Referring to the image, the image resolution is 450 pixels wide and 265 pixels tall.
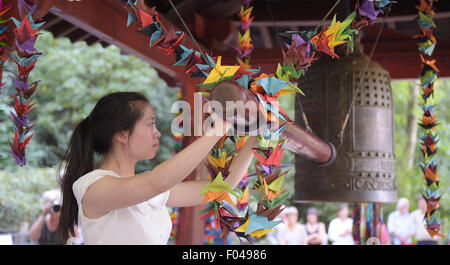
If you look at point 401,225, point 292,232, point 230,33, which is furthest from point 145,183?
point 401,225

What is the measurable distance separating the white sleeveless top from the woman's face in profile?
8 cm

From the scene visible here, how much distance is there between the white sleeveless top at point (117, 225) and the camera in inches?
49.0

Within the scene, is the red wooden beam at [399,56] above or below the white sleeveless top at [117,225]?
above

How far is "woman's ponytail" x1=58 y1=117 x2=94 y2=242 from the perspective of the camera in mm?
1368

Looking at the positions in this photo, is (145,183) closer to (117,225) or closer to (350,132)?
(117,225)

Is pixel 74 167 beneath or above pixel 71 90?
beneath

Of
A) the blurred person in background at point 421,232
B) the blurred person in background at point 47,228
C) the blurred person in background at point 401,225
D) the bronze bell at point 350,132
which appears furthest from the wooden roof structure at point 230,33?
the blurred person in background at point 401,225

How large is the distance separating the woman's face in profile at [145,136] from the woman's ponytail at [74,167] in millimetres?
127

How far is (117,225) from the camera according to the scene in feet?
4.13

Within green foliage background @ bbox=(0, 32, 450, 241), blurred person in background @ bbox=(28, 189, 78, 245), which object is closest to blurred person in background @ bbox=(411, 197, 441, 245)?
blurred person in background @ bbox=(28, 189, 78, 245)

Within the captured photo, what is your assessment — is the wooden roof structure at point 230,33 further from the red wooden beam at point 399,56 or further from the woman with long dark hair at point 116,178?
the woman with long dark hair at point 116,178

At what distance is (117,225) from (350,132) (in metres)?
0.96

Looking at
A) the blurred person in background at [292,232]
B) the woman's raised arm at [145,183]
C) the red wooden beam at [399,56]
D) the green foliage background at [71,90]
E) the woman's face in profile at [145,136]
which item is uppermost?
the green foliage background at [71,90]
